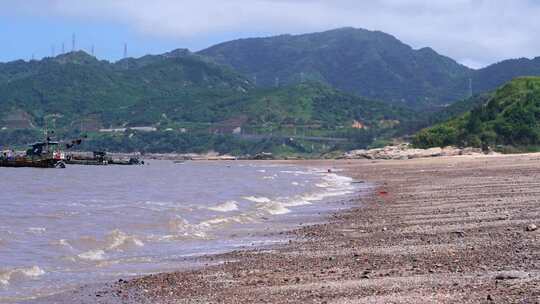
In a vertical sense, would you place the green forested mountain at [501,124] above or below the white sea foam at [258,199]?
above

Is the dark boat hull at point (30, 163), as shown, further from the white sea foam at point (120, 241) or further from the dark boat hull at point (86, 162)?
the white sea foam at point (120, 241)

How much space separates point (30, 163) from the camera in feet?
335

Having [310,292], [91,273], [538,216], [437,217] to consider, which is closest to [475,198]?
[437,217]

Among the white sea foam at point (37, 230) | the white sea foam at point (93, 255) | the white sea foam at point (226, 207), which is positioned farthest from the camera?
the white sea foam at point (226, 207)

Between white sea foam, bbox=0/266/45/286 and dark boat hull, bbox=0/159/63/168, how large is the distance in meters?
86.1

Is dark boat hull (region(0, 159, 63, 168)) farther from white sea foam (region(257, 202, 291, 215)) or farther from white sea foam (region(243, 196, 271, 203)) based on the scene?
white sea foam (region(257, 202, 291, 215))

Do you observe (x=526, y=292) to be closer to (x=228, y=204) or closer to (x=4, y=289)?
(x=4, y=289)

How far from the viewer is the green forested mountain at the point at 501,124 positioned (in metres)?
99.8

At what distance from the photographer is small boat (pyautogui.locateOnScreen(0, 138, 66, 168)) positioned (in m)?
99.7

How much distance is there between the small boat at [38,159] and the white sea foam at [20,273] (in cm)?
8608

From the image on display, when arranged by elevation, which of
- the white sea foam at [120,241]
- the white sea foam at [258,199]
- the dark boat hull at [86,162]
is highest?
the dark boat hull at [86,162]

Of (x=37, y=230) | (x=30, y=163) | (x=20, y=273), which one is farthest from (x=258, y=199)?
(x=30, y=163)

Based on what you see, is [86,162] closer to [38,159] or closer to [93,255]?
[38,159]

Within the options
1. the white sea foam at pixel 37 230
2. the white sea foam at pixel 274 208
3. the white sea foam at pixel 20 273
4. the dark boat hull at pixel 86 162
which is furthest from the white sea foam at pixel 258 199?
the dark boat hull at pixel 86 162
